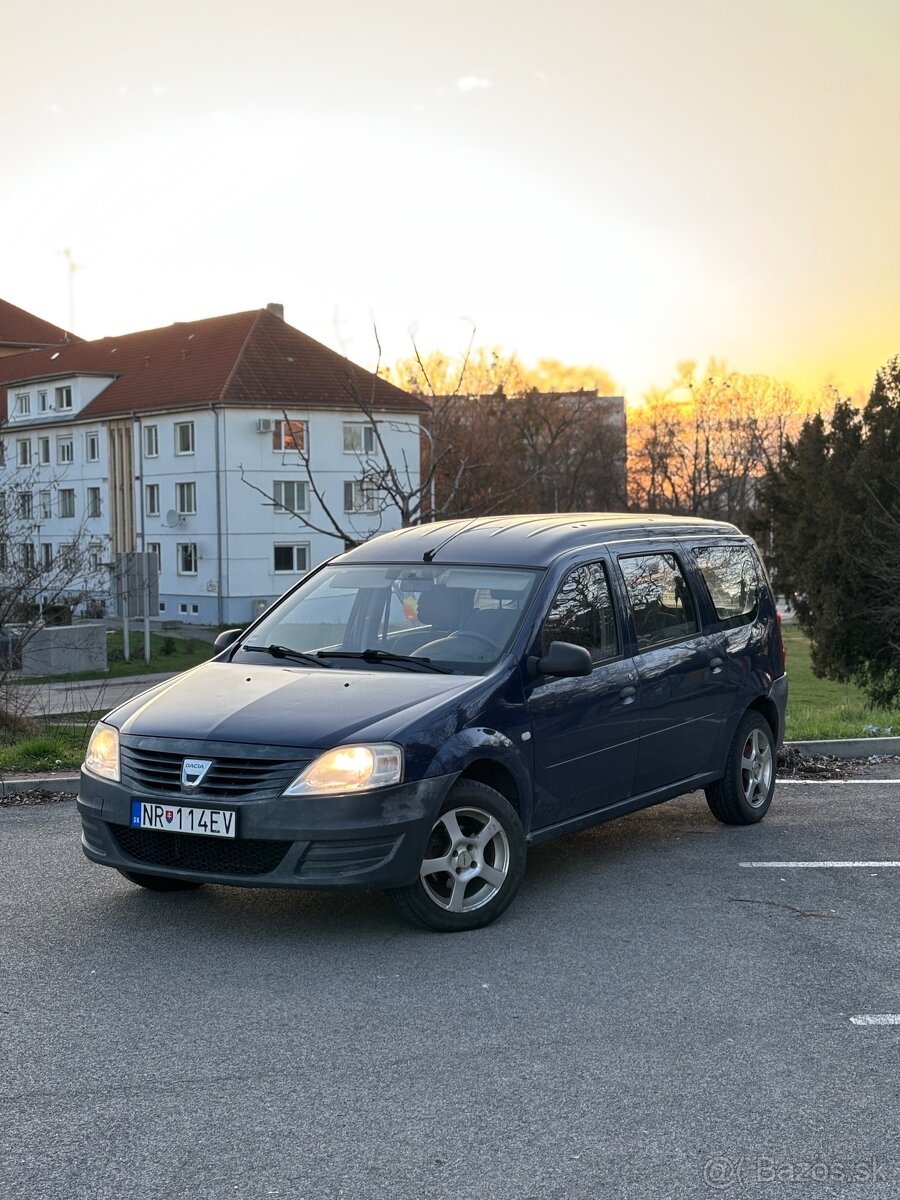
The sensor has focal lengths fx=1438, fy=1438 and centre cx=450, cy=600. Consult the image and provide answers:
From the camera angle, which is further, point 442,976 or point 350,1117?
point 442,976

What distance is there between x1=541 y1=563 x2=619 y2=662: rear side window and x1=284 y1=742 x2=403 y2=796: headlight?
1.27 meters

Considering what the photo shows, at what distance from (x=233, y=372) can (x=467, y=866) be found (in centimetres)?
5601

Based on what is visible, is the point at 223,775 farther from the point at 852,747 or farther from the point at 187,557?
the point at 187,557

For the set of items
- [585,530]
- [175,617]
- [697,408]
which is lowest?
[175,617]

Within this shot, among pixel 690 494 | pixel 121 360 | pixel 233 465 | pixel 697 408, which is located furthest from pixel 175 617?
pixel 697 408

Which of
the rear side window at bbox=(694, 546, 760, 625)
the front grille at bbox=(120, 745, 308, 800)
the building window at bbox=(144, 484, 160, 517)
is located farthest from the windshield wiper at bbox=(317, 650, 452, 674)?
the building window at bbox=(144, 484, 160, 517)

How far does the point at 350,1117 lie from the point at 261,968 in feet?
5.15

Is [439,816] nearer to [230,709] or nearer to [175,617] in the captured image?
[230,709]

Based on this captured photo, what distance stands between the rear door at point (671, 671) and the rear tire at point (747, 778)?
0.30 m

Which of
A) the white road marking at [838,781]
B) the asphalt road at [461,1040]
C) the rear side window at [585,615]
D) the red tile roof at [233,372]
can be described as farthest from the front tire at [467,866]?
the red tile roof at [233,372]

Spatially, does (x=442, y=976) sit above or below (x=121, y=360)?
below

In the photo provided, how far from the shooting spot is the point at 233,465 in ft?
195

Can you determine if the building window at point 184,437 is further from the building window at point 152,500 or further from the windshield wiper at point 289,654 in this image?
the windshield wiper at point 289,654

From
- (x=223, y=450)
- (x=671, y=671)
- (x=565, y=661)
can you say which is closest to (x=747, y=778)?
(x=671, y=671)
